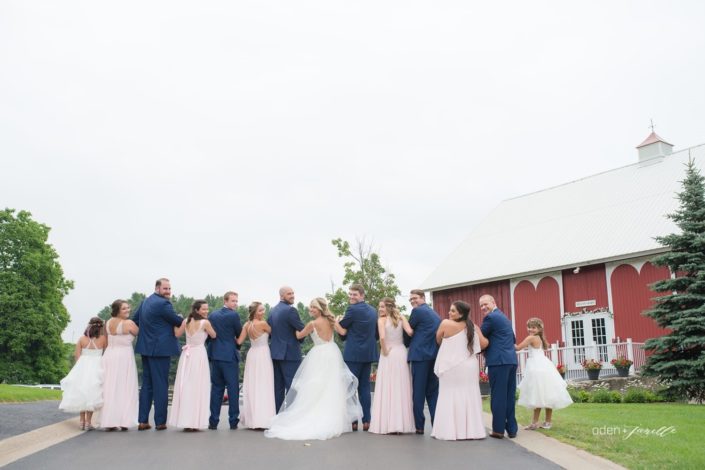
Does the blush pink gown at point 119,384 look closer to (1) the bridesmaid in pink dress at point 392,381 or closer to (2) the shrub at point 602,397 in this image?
(1) the bridesmaid in pink dress at point 392,381

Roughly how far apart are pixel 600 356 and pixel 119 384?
17.5 meters

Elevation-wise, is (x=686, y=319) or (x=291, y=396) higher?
(x=686, y=319)

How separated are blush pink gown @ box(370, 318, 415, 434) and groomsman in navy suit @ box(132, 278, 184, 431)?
10.5ft

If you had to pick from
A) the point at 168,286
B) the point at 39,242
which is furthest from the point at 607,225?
the point at 39,242

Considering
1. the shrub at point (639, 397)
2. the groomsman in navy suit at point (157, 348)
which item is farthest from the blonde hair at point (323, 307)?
the shrub at point (639, 397)

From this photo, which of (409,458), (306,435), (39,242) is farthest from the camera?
(39,242)

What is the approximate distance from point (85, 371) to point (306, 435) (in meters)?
3.72

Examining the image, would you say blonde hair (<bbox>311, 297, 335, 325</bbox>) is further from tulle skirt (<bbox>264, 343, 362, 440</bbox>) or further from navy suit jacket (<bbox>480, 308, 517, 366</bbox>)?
navy suit jacket (<bbox>480, 308, 517, 366</bbox>)

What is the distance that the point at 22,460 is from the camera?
730cm

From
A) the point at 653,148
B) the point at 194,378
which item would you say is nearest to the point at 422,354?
the point at 194,378

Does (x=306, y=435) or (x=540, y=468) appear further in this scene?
(x=306, y=435)

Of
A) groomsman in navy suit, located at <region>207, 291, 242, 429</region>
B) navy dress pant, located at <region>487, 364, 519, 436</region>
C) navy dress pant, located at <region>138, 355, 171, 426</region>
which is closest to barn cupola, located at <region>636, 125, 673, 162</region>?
navy dress pant, located at <region>487, 364, 519, 436</region>

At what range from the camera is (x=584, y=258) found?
2412 cm

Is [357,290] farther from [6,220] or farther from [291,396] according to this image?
[6,220]
